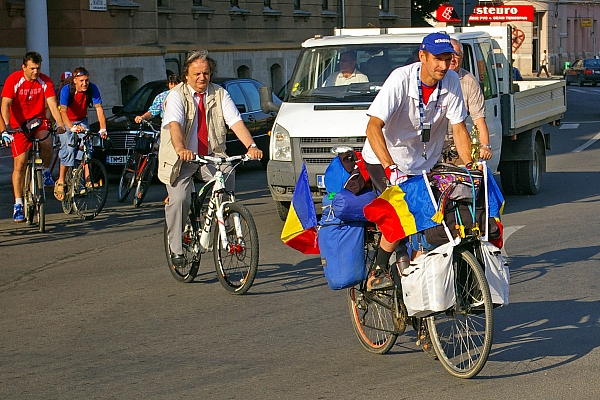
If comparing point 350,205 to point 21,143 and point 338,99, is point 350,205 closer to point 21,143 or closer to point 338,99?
point 338,99

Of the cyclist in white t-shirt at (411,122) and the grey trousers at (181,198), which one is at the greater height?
the cyclist in white t-shirt at (411,122)

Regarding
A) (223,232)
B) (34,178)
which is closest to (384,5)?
(34,178)

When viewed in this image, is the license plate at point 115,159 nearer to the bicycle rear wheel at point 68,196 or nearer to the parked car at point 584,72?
the bicycle rear wheel at point 68,196

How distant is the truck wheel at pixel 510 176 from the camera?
46.9 feet

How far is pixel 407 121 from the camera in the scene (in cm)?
636

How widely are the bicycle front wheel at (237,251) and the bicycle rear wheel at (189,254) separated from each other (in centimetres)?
34

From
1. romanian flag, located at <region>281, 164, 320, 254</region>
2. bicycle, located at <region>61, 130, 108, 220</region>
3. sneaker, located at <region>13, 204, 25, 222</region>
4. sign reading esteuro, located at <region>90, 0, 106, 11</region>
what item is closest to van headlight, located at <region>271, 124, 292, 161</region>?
bicycle, located at <region>61, 130, 108, 220</region>

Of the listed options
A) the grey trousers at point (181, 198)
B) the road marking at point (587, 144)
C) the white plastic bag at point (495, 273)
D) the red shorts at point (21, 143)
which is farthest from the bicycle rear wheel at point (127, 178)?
the road marking at point (587, 144)

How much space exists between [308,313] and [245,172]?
11.3 meters

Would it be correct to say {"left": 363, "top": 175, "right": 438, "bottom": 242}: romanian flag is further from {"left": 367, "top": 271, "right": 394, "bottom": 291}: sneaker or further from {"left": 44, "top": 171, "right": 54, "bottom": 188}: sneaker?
{"left": 44, "top": 171, "right": 54, "bottom": 188}: sneaker

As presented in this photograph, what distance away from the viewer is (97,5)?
25875 millimetres

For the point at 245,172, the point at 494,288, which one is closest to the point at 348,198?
the point at 494,288

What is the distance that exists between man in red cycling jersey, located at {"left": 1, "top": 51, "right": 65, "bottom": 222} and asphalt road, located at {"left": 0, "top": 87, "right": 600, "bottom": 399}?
787mm

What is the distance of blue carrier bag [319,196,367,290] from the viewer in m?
6.26
